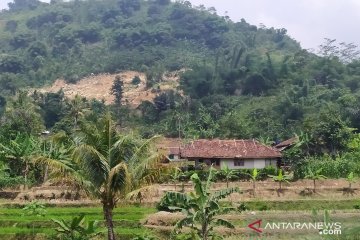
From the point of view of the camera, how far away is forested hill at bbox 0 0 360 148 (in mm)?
74062

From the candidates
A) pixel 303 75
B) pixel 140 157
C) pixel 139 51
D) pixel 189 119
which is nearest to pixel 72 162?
pixel 140 157

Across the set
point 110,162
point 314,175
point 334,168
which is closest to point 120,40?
point 334,168

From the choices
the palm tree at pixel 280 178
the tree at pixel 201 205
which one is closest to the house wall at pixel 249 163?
the palm tree at pixel 280 178

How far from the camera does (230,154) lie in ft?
166

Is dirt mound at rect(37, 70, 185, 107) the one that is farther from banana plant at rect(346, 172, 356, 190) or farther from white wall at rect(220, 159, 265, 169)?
banana plant at rect(346, 172, 356, 190)

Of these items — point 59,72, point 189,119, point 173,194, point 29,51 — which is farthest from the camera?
point 29,51

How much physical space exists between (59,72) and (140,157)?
104m

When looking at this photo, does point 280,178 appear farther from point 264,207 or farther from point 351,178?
point 351,178

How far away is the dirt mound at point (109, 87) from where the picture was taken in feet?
335

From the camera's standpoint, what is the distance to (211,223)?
23.0 m

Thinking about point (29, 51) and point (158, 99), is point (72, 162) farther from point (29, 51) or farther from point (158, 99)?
point (29, 51)

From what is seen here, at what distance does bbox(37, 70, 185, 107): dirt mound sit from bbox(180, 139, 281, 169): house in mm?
46755

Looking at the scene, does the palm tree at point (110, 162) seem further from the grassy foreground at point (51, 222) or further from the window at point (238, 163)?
the window at point (238, 163)

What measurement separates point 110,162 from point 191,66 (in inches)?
Answer: 3884
